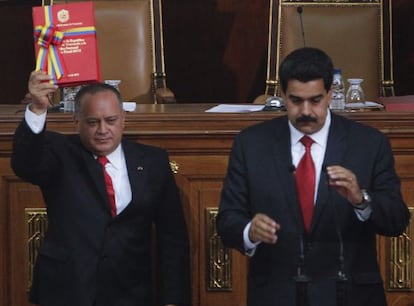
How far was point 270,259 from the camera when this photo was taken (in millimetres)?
3311

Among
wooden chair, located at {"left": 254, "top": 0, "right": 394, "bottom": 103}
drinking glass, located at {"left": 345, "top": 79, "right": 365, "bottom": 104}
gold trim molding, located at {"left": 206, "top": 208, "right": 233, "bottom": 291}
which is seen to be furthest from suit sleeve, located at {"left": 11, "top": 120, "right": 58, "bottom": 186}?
wooden chair, located at {"left": 254, "top": 0, "right": 394, "bottom": 103}

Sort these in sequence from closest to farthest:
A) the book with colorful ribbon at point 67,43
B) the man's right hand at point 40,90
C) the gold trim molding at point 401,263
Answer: the man's right hand at point 40,90 < the book with colorful ribbon at point 67,43 < the gold trim molding at point 401,263

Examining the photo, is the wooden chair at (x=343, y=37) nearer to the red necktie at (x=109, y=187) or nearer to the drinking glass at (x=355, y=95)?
the drinking glass at (x=355, y=95)

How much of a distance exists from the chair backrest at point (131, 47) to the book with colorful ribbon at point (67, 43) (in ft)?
6.07

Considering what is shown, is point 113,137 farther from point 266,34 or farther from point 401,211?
point 266,34

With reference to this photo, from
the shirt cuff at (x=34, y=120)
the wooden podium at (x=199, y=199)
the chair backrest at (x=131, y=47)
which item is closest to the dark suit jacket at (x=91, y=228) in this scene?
the shirt cuff at (x=34, y=120)

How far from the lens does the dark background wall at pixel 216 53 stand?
643cm

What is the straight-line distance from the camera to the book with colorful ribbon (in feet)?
12.1

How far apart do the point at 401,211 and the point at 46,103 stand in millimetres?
1132

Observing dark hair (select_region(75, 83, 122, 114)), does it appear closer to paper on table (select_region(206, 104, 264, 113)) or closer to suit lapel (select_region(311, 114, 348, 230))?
paper on table (select_region(206, 104, 264, 113))

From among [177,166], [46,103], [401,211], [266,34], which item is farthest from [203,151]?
[266,34]

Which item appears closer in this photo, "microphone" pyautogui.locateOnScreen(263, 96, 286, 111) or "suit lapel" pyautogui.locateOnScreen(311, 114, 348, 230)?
"suit lapel" pyautogui.locateOnScreen(311, 114, 348, 230)

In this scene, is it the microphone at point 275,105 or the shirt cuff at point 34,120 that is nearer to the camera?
the shirt cuff at point 34,120

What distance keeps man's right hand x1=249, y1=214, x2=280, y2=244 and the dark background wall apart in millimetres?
3415
